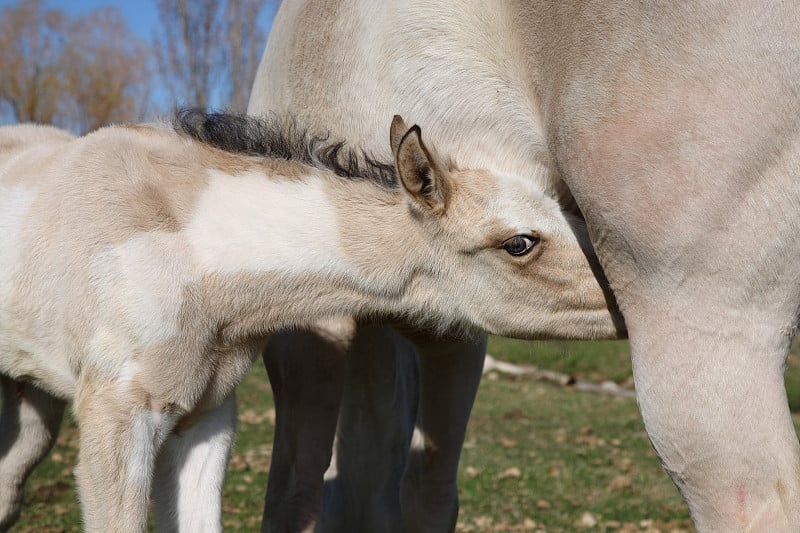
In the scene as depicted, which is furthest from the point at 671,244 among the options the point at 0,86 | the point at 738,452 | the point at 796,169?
the point at 0,86

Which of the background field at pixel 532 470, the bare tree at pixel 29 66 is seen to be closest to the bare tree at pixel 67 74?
the bare tree at pixel 29 66

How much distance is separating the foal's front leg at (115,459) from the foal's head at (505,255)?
1.04 meters

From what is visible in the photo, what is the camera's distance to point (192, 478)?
324 centimetres

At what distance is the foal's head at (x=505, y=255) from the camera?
2963 millimetres

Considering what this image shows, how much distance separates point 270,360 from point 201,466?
0.58 metres

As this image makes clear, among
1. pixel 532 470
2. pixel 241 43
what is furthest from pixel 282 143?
pixel 241 43

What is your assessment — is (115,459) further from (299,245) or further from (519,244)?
(519,244)

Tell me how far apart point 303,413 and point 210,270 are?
0.88 metres

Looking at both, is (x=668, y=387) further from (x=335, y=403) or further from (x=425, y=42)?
(x=335, y=403)

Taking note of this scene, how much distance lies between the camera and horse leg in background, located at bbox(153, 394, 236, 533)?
10.6 ft

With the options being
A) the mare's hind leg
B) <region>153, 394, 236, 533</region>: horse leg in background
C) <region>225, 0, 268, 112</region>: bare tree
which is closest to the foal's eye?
<region>153, 394, 236, 533</region>: horse leg in background

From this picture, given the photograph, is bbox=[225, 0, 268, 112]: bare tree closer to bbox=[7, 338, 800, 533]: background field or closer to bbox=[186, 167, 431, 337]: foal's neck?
bbox=[7, 338, 800, 533]: background field

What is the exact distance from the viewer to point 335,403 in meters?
3.64

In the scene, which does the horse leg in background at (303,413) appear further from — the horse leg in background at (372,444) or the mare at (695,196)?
the mare at (695,196)
